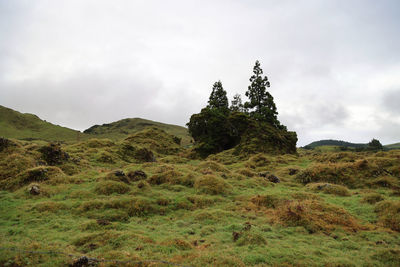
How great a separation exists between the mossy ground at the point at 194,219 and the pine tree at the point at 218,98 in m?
41.6

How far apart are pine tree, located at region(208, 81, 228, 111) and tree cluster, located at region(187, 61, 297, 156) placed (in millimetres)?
5410

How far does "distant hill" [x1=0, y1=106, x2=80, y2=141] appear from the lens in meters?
94.4

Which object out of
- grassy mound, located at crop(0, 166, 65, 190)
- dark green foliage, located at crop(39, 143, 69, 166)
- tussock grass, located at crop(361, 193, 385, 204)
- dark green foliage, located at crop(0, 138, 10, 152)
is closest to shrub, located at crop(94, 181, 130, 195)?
grassy mound, located at crop(0, 166, 65, 190)

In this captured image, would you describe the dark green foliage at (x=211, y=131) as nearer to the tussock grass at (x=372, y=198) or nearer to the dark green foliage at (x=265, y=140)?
the dark green foliage at (x=265, y=140)

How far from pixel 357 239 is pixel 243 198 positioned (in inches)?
302

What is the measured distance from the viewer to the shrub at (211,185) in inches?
719

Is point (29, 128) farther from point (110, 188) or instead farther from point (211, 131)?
point (110, 188)

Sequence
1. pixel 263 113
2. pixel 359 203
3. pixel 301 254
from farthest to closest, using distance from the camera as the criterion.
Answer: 1. pixel 263 113
2. pixel 359 203
3. pixel 301 254

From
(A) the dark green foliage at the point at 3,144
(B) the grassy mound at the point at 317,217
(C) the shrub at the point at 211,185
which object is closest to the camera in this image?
(B) the grassy mound at the point at 317,217

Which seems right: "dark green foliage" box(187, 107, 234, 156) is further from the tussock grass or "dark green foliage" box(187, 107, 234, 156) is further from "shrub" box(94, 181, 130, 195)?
the tussock grass

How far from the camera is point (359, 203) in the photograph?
1608 cm

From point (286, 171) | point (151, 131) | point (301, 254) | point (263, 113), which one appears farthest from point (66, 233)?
point (151, 131)

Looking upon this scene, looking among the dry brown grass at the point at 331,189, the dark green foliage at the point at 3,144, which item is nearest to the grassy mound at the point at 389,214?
the dry brown grass at the point at 331,189

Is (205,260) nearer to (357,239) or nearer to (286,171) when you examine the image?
(357,239)
